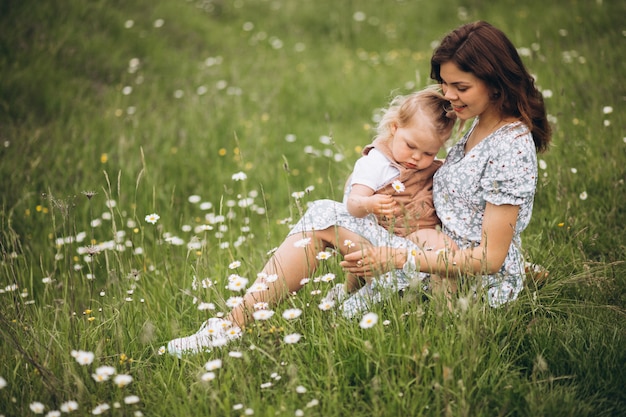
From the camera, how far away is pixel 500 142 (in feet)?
8.22

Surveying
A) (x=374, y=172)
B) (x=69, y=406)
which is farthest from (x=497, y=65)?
(x=69, y=406)

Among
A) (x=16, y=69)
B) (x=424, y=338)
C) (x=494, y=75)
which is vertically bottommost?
(x=424, y=338)

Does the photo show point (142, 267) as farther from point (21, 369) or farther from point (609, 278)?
point (609, 278)

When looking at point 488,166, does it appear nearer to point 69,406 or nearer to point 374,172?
point 374,172

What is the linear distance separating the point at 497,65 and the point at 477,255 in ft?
2.61

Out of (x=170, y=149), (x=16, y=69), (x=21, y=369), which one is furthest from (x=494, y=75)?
(x=16, y=69)

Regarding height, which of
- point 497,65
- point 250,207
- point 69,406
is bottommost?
point 250,207

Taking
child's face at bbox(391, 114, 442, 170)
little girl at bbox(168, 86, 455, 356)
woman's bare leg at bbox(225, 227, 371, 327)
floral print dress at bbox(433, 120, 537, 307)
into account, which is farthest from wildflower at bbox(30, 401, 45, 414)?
child's face at bbox(391, 114, 442, 170)

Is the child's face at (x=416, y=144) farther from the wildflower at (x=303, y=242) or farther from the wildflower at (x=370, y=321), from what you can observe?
the wildflower at (x=370, y=321)

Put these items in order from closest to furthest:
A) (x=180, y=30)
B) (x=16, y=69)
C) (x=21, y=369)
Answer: (x=21, y=369)
(x=16, y=69)
(x=180, y=30)

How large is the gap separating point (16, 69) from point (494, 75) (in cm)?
458

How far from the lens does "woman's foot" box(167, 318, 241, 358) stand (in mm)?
2375

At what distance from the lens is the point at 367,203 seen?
261cm

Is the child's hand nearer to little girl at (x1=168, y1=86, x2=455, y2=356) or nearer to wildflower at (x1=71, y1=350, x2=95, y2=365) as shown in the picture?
little girl at (x1=168, y1=86, x2=455, y2=356)
